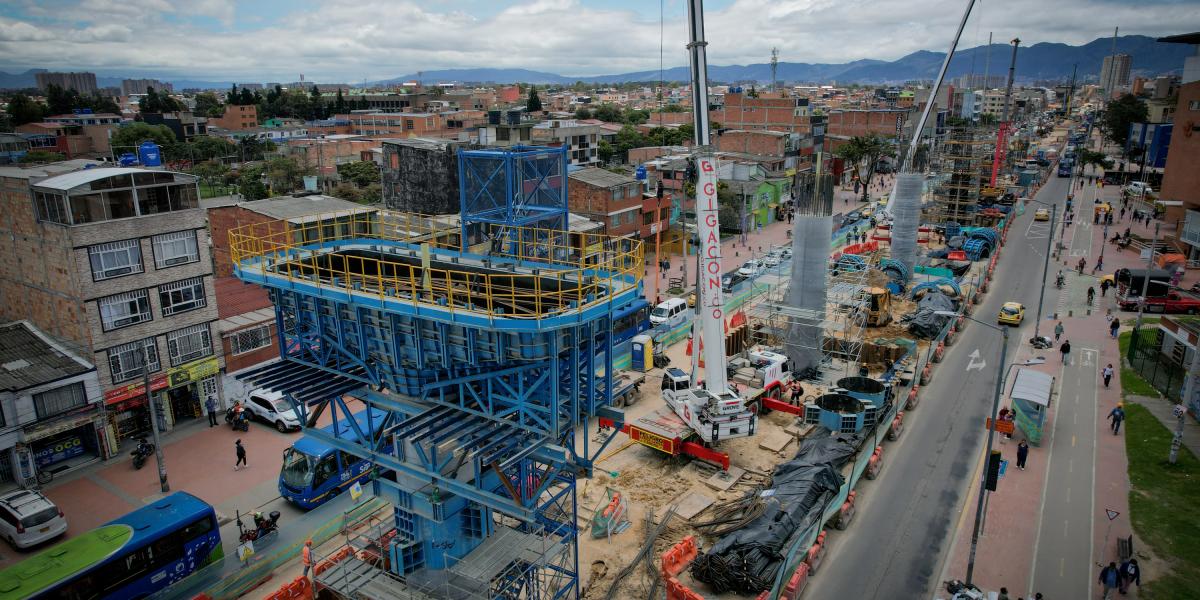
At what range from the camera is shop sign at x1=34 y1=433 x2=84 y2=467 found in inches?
948

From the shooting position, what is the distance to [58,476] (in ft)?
79.9

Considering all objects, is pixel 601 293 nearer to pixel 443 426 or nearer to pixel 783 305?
pixel 443 426

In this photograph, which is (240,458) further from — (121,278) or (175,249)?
(175,249)

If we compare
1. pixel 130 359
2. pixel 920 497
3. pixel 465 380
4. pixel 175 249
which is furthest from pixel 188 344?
pixel 920 497

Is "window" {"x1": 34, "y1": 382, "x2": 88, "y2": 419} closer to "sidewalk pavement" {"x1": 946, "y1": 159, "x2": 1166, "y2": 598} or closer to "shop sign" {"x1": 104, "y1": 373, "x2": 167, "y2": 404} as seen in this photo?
"shop sign" {"x1": 104, "y1": 373, "x2": 167, "y2": 404}

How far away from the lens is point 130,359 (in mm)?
26094

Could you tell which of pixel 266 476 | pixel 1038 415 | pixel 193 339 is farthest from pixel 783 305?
pixel 193 339

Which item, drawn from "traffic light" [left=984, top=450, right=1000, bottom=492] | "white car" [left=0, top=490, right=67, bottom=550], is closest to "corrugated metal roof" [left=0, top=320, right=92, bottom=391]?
"white car" [left=0, top=490, right=67, bottom=550]

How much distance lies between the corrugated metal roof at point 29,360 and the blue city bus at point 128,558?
8.53m

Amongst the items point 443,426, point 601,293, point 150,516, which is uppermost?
point 601,293

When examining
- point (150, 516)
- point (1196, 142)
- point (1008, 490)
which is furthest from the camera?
point (1196, 142)

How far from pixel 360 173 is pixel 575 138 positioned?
85.2 ft

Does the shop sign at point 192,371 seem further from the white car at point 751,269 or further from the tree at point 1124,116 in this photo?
the tree at point 1124,116

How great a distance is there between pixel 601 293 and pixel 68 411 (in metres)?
21.8
